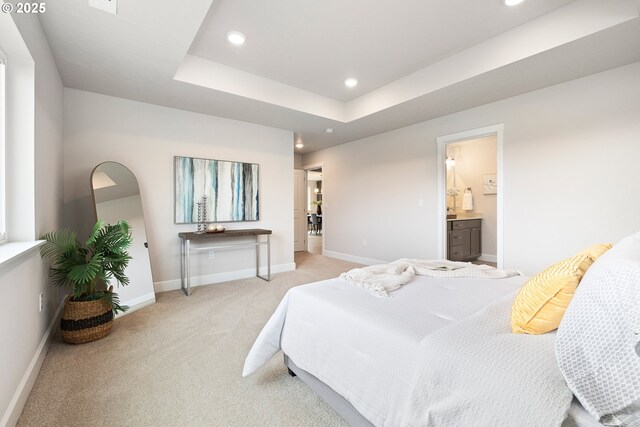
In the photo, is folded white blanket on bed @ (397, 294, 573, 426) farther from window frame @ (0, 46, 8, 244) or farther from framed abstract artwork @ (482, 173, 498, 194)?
framed abstract artwork @ (482, 173, 498, 194)

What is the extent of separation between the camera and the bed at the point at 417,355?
0.89 m

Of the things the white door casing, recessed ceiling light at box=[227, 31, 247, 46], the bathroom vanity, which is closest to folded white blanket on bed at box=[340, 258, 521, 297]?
recessed ceiling light at box=[227, 31, 247, 46]

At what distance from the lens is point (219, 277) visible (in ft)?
13.7

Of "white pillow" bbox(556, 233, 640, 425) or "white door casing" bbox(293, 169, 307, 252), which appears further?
"white door casing" bbox(293, 169, 307, 252)

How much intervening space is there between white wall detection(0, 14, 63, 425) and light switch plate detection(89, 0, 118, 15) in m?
0.39

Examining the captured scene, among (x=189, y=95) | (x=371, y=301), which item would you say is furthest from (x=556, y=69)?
(x=189, y=95)

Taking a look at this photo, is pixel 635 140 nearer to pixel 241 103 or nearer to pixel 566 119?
Answer: pixel 566 119

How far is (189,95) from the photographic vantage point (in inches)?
133

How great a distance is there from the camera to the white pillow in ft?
2.38

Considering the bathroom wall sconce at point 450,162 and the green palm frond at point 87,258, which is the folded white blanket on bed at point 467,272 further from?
the bathroom wall sconce at point 450,162

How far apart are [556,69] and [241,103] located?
10.8 ft

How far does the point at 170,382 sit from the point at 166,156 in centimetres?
284

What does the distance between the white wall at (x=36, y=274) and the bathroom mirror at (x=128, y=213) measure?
0.34 m

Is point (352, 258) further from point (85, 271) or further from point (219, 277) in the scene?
point (85, 271)
